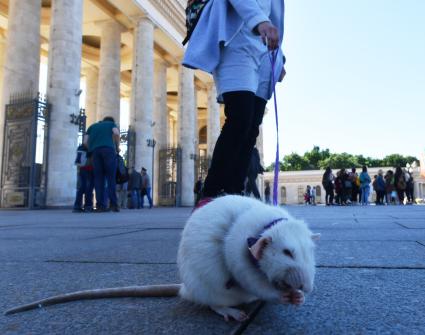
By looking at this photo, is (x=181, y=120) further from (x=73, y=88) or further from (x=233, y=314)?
(x=233, y=314)

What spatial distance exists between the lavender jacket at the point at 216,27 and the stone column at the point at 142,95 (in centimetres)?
1685

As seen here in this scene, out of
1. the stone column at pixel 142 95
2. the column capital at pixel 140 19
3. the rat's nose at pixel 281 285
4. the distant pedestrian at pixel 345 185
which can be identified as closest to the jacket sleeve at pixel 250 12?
the rat's nose at pixel 281 285

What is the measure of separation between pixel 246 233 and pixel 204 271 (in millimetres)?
171

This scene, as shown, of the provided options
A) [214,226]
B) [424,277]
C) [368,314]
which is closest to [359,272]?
[424,277]

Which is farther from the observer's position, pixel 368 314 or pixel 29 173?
pixel 29 173

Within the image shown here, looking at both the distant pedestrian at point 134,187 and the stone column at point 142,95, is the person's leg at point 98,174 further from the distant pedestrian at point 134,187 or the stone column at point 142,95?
the stone column at point 142,95

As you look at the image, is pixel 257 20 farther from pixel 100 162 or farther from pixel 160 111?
pixel 160 111

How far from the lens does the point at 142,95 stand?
1980 cm

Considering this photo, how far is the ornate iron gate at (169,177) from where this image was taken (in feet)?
75.7

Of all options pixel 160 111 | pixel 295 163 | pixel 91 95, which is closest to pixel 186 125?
pixel 160 111

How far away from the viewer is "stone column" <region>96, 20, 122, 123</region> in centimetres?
1978

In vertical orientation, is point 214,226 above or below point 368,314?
above

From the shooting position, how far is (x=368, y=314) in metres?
1.22

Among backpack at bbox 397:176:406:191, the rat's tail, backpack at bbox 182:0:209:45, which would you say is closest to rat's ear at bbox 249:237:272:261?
the rat's tail
